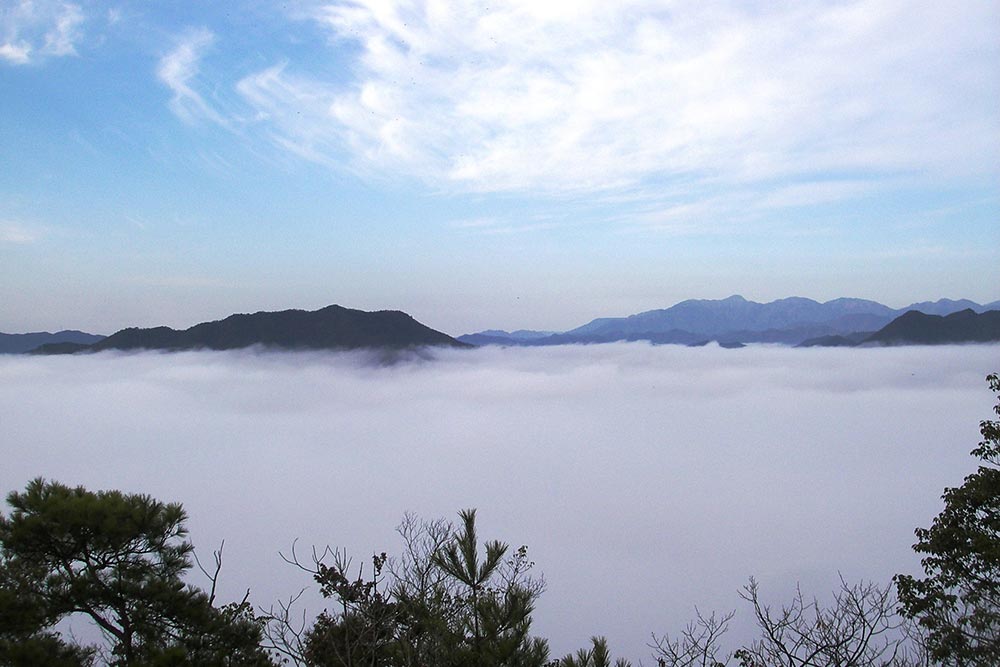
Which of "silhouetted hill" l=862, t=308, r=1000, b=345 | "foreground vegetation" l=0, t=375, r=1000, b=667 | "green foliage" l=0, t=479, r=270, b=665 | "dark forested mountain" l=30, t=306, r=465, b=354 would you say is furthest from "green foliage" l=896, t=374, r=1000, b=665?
"dark forested mountain" l=30, t=306, r=465, b=354

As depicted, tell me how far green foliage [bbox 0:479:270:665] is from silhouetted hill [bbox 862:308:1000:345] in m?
92.5

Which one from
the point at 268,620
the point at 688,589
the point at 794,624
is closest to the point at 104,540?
the point at 268,620

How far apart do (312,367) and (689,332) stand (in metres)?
105

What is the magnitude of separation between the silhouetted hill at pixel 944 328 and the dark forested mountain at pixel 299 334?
9091 centimetres

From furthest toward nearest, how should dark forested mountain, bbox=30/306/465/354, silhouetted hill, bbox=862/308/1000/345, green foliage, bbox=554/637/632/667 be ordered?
dark forested mountain, bbox=30/306/465/354 < silhouetted hill, bbox=862/308/1000/345 < green foliage, bbox=554/637/632/667

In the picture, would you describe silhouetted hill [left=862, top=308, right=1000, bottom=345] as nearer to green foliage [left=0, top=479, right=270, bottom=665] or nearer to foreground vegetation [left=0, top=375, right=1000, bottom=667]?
foreground vegetation [left=0, top=375, right=1000, bottom=667]

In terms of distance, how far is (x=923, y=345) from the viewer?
95.7 meters

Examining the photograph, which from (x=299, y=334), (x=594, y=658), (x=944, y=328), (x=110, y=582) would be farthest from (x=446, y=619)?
(x=299, y=334)

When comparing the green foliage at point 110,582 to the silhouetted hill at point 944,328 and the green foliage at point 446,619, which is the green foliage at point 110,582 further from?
the silhouetted hill at point 944,328

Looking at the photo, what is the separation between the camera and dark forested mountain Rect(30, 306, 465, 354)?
12331cm

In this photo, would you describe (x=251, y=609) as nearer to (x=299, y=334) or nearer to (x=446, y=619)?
(x=446, y=619)

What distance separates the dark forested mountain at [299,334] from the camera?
405 ft

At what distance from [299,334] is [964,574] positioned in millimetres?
140205

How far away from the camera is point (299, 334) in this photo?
139 m
